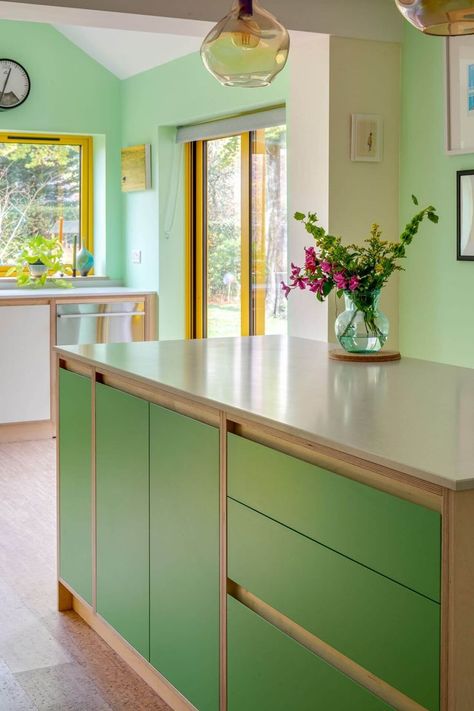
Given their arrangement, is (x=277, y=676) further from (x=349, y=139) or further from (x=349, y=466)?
(x=349, y=139)

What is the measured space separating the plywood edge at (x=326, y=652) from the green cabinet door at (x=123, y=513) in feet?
1.74

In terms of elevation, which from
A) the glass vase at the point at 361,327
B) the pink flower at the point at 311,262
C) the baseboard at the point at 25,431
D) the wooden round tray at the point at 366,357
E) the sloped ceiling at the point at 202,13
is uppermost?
the sloped ceiling at the point at 202,13

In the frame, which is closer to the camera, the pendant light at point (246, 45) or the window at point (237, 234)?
the pendant light at point (246, 45)

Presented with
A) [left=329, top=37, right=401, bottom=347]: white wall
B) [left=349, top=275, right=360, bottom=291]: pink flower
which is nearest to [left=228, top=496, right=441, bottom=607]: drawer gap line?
[left=349, top=275, right=360, bottom=291]: pink flower

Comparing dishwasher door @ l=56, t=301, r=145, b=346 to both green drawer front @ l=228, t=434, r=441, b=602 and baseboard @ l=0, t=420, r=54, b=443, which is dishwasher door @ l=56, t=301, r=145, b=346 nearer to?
baseboard @ l=0, t=420, r=54, b=443

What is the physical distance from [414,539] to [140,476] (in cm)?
122

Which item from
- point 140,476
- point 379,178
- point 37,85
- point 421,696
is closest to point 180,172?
point 37,85

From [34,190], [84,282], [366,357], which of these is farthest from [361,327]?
[34,190]

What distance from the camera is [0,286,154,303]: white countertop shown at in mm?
5891

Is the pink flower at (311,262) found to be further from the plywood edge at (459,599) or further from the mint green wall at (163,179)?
the mint green wall at (163,179)

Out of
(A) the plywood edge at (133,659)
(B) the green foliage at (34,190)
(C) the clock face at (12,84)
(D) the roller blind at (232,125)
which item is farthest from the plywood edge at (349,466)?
(B) the green foliage at (34,190)

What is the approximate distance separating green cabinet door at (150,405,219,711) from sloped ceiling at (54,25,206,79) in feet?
11.6

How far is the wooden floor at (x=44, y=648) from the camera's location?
2.71m

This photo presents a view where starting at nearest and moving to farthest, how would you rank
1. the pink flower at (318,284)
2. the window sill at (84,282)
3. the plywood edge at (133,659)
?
the plywood edge at (133,659), the pink flower at (318,284), the window sill at (84,282)
